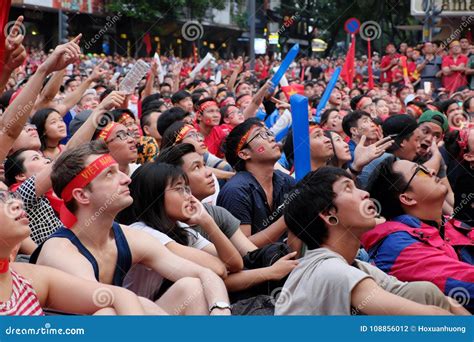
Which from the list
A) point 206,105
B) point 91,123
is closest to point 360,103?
point 206,105

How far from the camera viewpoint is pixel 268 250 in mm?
4844

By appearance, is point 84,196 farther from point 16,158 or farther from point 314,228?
point 16,158

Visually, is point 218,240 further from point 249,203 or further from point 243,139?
point 243,139

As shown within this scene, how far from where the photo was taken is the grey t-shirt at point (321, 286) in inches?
134

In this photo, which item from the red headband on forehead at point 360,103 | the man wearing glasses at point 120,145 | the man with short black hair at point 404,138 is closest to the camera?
the man wearing glasses at point 120,145

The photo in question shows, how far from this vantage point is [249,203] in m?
5.79

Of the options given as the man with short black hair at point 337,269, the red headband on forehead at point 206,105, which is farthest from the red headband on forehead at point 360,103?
the man with short black hair at point 337,269

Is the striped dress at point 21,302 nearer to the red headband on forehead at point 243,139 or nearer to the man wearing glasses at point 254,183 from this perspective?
the man wearing glasses at point 254,183

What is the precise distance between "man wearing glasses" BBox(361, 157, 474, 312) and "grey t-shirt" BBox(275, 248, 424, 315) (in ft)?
2.43

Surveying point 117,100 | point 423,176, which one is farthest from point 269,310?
point 117,100

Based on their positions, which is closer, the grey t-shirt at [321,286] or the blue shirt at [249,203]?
the grey t-shirt at [321,286]

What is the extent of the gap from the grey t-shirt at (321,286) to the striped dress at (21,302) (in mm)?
1008

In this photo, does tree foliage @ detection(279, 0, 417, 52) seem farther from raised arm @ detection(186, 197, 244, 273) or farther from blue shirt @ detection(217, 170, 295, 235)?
raised arm @ detection(186, 197, 244, 273)
